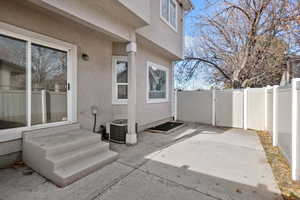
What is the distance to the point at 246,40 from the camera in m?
9.05

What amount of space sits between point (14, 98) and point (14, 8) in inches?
69.4

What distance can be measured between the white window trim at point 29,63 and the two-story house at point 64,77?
2 centimetres

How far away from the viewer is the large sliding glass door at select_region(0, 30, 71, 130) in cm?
311

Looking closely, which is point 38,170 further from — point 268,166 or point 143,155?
point 268,166

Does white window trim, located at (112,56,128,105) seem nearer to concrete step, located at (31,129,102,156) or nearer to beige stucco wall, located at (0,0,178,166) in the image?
beige stucco wall, located at (0,0,178,166)

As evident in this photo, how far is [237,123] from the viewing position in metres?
7.12

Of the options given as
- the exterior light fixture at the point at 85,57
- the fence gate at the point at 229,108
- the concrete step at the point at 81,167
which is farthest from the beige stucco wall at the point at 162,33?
the concrete step at the point at 81,167

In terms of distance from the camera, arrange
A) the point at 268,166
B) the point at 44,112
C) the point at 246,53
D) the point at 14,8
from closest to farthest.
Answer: the point at 14,8 → the point at 268,166 → the point at 44,112 → the point at 246,53

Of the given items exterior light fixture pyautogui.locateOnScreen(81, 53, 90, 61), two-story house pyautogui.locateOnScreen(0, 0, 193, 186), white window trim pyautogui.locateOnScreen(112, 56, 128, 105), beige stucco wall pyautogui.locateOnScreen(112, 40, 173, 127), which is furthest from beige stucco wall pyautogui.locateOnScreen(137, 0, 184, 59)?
exterior light fixture pyautogui.locateOnScreen(81, 53, 90, 61)

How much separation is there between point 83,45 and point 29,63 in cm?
148

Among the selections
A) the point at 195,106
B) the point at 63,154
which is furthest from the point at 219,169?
the point at 195,106

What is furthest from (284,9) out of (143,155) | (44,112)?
(44,112)

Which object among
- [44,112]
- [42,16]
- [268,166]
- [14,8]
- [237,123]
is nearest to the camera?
[14,8]

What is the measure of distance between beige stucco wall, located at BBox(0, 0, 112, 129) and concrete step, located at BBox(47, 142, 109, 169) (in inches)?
49.6
